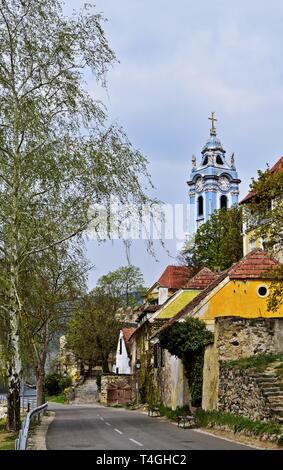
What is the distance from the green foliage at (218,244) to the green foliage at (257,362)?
3595cm

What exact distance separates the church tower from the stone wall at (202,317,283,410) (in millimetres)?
65418

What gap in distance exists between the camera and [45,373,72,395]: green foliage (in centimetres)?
8431

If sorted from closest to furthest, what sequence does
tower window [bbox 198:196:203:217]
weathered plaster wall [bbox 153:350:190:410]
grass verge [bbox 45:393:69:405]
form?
weathered plaster wall [bbox 153:350:190:410] → grass verge [bbox 45:393:69:405] → tower window [bbox 198:196:203:217]

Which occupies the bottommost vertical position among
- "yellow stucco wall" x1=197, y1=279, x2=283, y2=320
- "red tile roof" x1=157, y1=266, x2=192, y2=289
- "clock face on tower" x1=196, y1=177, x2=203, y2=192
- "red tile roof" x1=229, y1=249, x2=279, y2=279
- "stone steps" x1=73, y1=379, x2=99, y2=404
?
"stone steps" x1=73, y1=379, x2=99, y2=404

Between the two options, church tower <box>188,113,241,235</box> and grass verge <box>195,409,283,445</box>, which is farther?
church tower <box>188,113,241,235</box>

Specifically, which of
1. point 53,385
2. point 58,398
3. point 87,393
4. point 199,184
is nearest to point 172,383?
point 87,393

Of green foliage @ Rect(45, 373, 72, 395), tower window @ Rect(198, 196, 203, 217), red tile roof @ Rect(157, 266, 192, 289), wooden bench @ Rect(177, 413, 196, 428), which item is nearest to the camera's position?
wooden bench @ Rect(177, 413, 196, 428)

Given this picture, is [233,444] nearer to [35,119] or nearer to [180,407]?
[35,119]

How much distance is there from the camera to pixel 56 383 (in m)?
85.2

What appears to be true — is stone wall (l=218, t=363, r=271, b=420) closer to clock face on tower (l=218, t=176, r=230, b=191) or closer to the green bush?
the green bush

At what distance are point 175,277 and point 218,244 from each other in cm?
573

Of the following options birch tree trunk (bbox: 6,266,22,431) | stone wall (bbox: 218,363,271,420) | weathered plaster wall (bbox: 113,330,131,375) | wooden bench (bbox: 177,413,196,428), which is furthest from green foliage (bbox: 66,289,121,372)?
birch tree trunk (bbox: 6,266,22,431)

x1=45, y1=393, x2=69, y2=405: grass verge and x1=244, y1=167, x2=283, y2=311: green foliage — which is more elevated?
x1=244, y1=167, x2=283, y2=311: green foliage
